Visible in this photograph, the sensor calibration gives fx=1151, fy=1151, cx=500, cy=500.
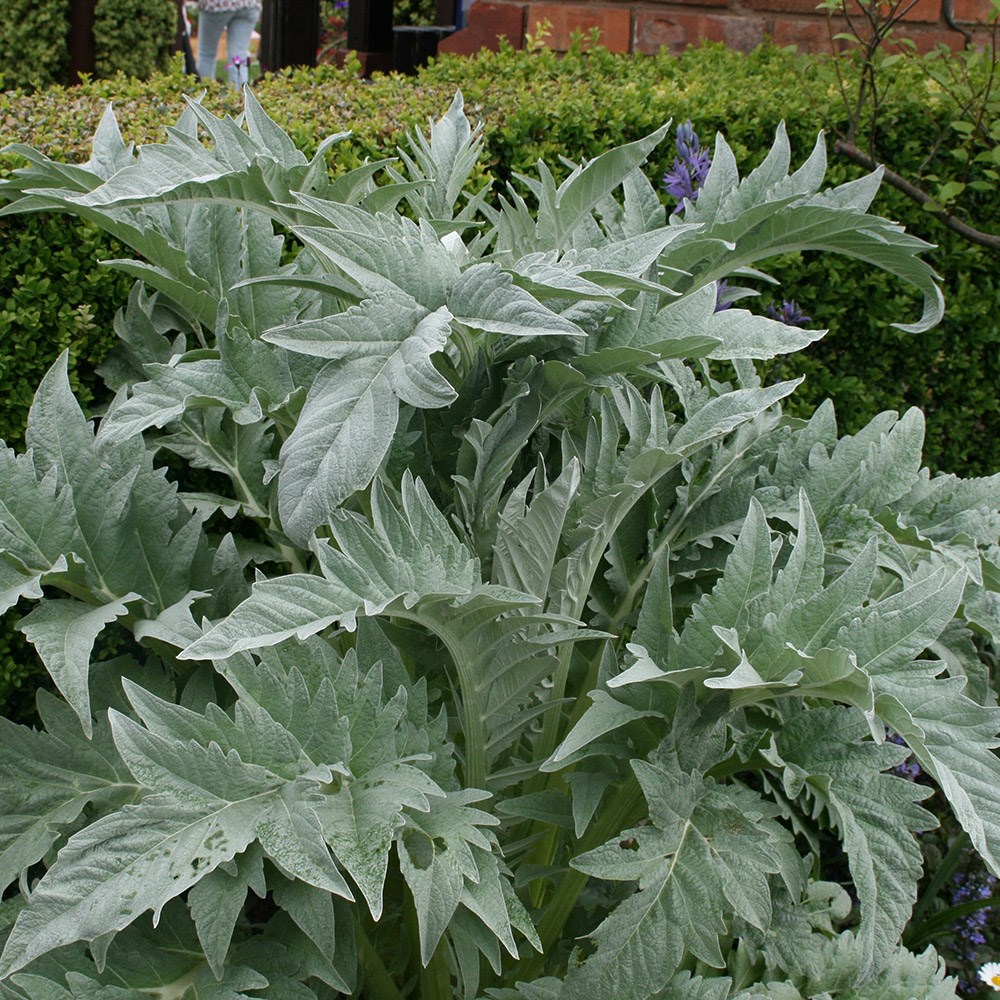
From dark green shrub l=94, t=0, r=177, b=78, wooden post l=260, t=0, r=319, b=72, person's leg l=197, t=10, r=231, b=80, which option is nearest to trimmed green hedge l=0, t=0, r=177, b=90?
dark green shrub l=94, t=0, r=177, b=78

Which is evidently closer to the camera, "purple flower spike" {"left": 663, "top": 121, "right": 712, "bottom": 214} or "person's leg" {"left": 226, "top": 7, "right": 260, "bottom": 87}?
"purple flower spike" {"left": 663, "top": 121, "right": 712, "bottom": 214}

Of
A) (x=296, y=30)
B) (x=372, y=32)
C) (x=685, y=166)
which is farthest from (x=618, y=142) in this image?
(x=296, y=30)

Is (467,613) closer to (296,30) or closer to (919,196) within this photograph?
(919,196)

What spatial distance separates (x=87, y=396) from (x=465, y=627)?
97 cm

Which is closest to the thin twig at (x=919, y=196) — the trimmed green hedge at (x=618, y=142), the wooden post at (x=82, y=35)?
the trimmed green hedge at (x=618, y=142)

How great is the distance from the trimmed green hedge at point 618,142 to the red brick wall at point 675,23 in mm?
181

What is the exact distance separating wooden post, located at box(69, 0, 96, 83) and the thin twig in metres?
6.38

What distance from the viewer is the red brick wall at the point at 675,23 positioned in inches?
149

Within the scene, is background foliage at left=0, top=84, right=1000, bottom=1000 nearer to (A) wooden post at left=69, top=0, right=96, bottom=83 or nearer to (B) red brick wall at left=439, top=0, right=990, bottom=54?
(B) red brick wall at left=439, top=0, right=990, bottom=54

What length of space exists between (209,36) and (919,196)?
8.41 metres

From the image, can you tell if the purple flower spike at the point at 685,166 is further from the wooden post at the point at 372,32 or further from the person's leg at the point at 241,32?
the person's leg at the point at 241,32

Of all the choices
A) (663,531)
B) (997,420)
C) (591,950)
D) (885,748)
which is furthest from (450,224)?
(997,420)

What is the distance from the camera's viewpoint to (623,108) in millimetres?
2787

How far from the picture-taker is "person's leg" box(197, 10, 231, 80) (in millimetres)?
9797
